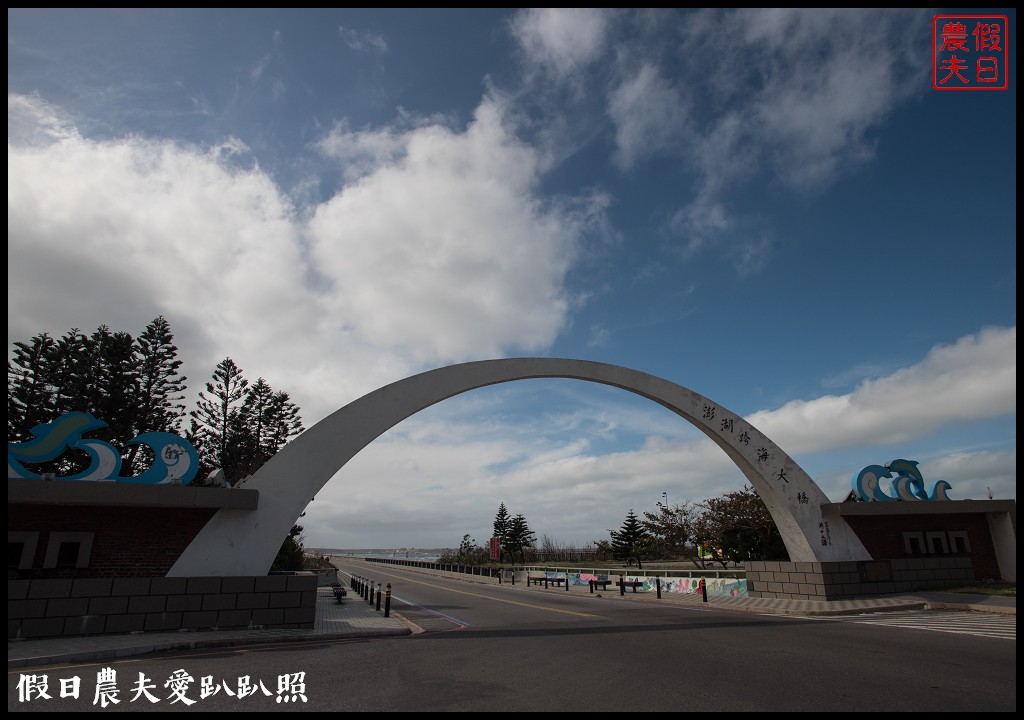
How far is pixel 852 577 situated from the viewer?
711 inches

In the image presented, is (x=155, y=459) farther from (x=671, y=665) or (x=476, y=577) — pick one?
(x=476, y=577)

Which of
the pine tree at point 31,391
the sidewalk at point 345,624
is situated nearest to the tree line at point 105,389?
the pine tree at point 31,391

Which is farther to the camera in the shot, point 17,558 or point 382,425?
point 382,425

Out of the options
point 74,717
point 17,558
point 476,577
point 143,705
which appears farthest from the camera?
point 476,577

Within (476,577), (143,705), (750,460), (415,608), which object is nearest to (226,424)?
(476,577)

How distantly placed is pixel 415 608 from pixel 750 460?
12213mm

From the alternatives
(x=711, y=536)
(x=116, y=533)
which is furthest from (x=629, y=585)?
(x=116, y=533)

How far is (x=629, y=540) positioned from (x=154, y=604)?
125 ft

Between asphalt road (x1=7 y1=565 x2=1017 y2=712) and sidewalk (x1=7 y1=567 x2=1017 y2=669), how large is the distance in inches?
25.4

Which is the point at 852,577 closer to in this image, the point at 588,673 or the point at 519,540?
the point at 588,673

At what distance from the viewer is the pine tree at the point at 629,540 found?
1763 inches

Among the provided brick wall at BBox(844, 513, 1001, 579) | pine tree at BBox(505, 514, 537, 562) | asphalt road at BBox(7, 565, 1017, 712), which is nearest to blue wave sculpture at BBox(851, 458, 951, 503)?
brick wall at BBox(844, 513, 1001, 579)

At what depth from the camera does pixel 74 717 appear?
5957mm

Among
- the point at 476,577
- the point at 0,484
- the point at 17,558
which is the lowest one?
the point at 476,577
